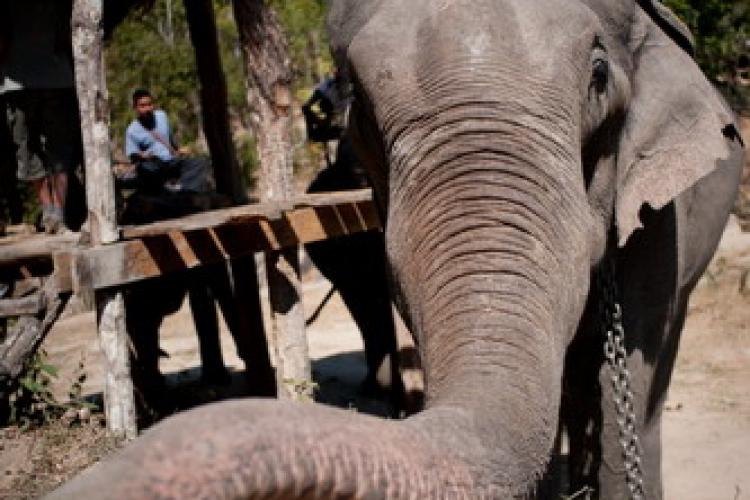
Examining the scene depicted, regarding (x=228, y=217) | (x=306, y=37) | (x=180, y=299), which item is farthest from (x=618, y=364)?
(x=306, y=37)

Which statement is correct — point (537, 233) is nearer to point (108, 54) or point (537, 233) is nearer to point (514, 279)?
point (514, 279)

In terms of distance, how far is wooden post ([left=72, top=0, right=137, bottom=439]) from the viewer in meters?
5.03

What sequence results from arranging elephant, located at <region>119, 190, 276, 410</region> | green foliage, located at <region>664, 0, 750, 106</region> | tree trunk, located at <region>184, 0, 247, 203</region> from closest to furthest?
elephant, located at <region>119, 190, 276, 410</region>, tree trunk, located at <region>184, 0, 247, 203</region>, green foliage, located at <region>664, 0, 750, 106</region>

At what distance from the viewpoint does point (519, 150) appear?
258 cm

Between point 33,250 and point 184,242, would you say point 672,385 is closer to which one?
point 184,242

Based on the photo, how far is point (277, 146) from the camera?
20.2 ft

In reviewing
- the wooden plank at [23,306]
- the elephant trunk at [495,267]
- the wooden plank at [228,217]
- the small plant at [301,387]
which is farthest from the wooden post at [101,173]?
the elephant trunk at [495,267]

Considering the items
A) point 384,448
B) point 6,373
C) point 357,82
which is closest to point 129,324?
point 6,373

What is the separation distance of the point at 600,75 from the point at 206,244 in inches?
115

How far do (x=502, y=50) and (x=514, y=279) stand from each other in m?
0.64

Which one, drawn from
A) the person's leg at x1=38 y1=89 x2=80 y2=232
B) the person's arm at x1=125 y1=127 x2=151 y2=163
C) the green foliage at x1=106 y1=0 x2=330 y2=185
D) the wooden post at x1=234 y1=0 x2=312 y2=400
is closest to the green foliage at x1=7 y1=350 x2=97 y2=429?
the wooden post at x1=234 y1=0 x2=312 y2=400

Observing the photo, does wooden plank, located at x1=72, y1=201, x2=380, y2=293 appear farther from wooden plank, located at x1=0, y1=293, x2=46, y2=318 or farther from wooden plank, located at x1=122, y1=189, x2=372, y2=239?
wooden plank, located at x1=0, y1=293, x2=46, y2=318

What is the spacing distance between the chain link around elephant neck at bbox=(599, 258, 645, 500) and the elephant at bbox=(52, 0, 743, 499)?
0.5 inches

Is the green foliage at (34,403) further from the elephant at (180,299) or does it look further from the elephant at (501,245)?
the elephant at (501,245)
